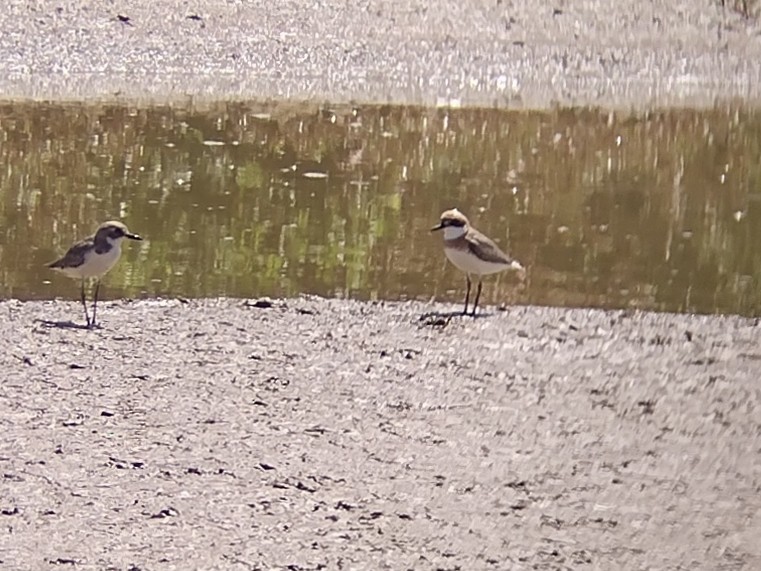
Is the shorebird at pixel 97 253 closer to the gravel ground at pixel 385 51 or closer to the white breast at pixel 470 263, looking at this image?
the white breast at pixel 470 263

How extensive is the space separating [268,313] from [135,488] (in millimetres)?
3226

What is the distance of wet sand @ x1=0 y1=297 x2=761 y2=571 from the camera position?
5973mm

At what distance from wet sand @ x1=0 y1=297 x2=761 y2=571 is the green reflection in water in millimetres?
1078

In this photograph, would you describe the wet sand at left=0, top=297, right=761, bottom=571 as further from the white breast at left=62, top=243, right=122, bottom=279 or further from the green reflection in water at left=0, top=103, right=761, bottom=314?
the green reflection in water at left=0, top=103, right=761, bottom=314

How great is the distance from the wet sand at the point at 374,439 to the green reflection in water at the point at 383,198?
1078mm

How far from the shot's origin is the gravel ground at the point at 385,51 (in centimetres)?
1750

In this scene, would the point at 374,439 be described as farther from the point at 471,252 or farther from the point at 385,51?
the point at 385,51

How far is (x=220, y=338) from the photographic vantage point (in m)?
8.95

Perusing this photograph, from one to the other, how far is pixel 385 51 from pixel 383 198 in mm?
5734

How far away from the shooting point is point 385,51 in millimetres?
18609

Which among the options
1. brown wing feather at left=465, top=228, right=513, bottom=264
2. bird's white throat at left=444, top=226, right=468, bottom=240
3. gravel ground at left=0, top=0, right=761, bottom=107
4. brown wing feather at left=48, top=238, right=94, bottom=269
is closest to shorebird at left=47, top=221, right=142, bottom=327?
brown wing feather at left=48, top=238, right=94, bottom=269

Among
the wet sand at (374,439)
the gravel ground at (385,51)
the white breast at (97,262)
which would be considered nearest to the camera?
the wet sand at (374,439)

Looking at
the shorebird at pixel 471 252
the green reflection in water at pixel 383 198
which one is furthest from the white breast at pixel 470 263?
the green reflection in water at pixel 383 198

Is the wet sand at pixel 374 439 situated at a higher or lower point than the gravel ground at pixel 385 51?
lower
